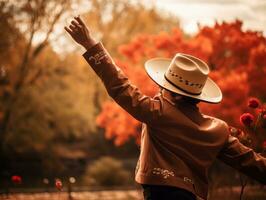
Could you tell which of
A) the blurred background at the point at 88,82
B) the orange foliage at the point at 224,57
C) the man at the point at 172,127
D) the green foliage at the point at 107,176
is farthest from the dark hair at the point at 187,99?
the green foliage at the point at 107,176

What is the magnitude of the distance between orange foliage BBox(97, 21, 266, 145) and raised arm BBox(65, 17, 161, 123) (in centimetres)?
890

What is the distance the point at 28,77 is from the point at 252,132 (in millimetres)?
13948

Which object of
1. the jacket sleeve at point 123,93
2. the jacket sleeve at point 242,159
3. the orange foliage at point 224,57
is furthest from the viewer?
the orange foliage at point 224,57

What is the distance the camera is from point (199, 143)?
7.45ft

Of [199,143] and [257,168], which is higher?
[199,143]

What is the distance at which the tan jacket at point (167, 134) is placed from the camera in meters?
2.11

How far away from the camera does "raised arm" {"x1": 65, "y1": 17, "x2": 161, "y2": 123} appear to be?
209 cm

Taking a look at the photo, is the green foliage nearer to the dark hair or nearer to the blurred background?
A: the blurred background

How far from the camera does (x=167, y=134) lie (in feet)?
7.20

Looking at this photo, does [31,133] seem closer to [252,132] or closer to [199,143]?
[252,132]

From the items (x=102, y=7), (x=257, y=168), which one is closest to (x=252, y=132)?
(x=257, y=168)

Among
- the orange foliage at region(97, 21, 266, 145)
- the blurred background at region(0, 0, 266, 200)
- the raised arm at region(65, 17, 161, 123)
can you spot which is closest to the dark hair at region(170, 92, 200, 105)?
the raised arm at region(65, 17, 161, 123)

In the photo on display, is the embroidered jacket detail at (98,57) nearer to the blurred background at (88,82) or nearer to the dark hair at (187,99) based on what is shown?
the dark hair at (187,99)

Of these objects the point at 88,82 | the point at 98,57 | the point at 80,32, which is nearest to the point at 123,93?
the point at 98,57
